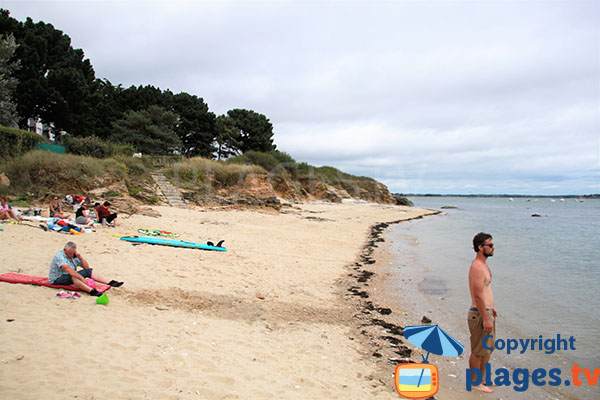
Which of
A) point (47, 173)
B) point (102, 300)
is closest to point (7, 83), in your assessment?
point (47, 173)

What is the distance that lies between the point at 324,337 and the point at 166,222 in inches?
386

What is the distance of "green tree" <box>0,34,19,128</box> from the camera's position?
20.3m

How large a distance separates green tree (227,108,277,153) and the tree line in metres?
0.11

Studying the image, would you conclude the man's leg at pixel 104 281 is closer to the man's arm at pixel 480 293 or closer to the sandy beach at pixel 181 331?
the sandy beach at pixel 181 331

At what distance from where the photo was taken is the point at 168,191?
64.1ft

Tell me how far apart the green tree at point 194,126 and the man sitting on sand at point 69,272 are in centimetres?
3456

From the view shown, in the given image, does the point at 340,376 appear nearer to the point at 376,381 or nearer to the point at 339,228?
the point at 376,381

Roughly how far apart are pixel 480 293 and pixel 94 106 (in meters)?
31.5

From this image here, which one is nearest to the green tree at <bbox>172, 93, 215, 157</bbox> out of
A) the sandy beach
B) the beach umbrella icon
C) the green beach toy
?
the sandy beach

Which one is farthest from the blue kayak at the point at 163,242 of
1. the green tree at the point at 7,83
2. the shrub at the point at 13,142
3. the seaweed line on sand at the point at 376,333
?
the green tree at the point at 7,83

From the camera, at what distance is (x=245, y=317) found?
18.1 ft

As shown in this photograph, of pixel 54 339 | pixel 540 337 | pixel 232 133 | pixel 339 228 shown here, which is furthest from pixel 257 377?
pixel 232 133

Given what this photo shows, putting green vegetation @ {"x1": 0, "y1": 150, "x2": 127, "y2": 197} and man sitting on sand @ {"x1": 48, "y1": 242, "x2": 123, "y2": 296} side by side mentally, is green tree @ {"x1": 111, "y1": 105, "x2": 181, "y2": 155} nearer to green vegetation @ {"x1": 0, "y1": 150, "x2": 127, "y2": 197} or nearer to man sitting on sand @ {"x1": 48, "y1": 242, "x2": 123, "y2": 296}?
green vegetation @ {"x1": 0, "y1": 150, "x2": 127, "y2": 197}

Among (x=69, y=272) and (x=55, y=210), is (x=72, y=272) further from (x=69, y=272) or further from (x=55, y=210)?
(x=55, y=210)
